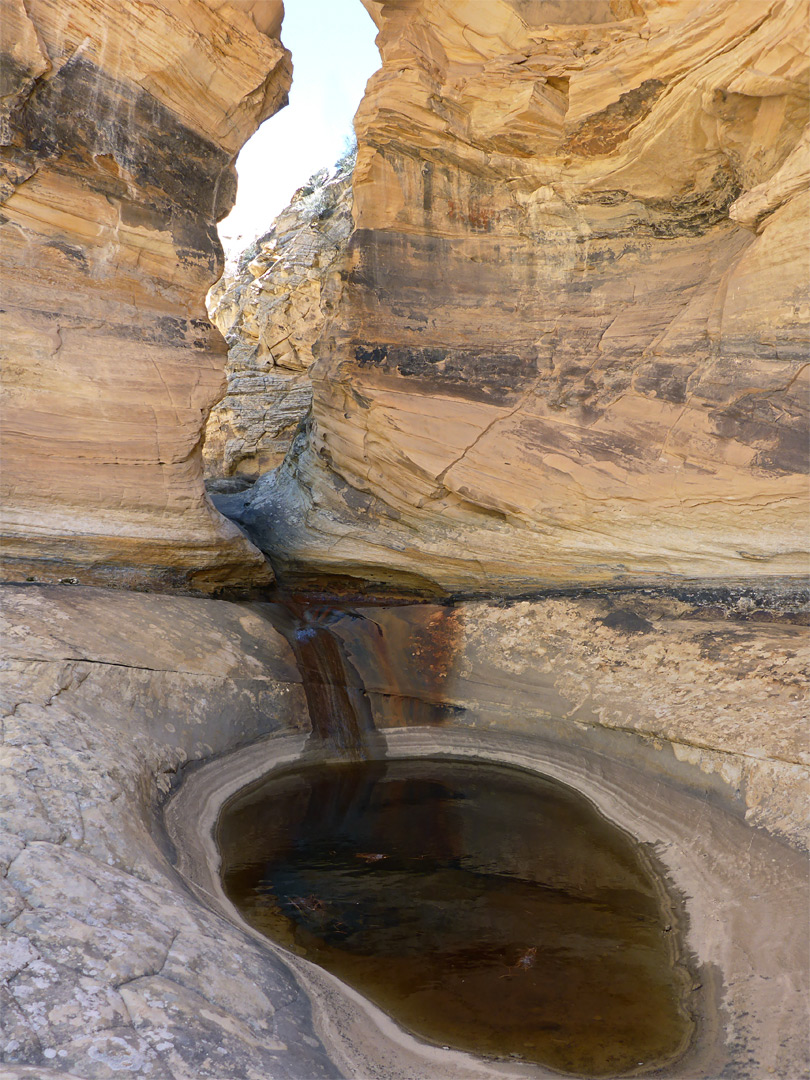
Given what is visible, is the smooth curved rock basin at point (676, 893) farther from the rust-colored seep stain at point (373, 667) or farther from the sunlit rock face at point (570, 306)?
the sunlit rock face at point (570, 306)

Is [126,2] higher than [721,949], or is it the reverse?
[126,2]

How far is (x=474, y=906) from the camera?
4680mm

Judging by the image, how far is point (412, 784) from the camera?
20.8 feet

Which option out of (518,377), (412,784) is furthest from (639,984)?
(518,377)

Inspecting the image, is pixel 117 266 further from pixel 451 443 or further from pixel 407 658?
pixel 407 658

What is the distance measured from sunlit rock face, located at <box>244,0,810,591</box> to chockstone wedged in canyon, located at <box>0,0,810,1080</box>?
3 centimetres

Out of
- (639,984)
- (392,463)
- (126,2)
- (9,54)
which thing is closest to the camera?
(639,984)

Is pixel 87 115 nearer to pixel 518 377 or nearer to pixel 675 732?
pixel 518 377

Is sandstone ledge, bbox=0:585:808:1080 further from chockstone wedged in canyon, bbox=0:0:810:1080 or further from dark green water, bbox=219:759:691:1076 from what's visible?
dark green water, bbox=219:759:691:1076

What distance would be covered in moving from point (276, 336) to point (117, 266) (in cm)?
756

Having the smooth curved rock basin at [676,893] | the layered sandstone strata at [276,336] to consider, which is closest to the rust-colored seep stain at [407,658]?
the smooth curved rock basin at [676,893]

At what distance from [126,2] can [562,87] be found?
3.99m

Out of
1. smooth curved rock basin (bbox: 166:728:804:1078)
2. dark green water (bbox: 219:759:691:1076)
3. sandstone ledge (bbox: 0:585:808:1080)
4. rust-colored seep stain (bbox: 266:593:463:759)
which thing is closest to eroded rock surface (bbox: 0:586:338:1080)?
sandstone ledge (bbox: 0:585:808:1080)

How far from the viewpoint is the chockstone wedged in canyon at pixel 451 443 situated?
518 centimetres
